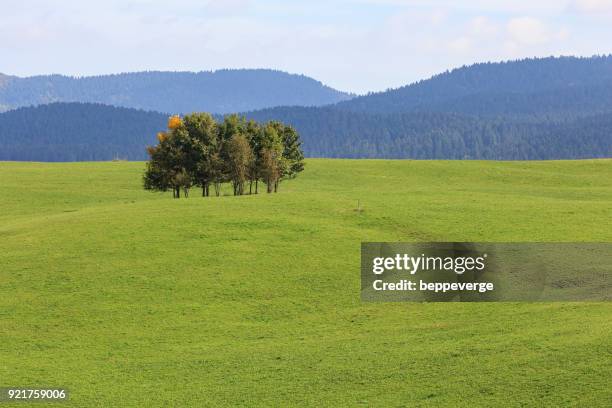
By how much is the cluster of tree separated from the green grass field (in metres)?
12.6

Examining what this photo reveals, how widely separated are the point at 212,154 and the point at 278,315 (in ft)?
152

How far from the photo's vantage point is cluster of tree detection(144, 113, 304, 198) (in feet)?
292

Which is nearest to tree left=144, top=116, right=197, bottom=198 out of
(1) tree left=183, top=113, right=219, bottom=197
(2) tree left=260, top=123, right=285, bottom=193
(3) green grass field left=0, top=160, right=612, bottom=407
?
(1) tree left=183, top=113, right=219, bottom=197

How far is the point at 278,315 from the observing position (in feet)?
148

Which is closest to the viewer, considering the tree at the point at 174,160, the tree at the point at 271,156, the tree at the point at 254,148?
the tree at the point at 174,160

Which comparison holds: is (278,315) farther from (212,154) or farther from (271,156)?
(271,156)

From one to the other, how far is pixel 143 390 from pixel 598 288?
2463cm

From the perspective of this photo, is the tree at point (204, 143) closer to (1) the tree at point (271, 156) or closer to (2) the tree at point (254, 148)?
(2) the tree at point (254, 148)

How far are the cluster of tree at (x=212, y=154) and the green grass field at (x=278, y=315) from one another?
41.4 feet

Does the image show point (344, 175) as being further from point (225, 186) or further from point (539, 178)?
point (539, 178)

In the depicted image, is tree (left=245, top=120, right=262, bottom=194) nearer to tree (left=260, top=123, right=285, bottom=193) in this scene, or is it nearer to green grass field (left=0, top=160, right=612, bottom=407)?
tree (left=260, top=123, right=285, bottom=193)

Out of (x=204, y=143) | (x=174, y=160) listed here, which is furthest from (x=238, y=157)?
(x=174, y=160)

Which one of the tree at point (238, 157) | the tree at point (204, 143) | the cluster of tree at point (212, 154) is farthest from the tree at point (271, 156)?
the tree at point (204, 143)

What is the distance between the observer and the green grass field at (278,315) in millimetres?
32031
